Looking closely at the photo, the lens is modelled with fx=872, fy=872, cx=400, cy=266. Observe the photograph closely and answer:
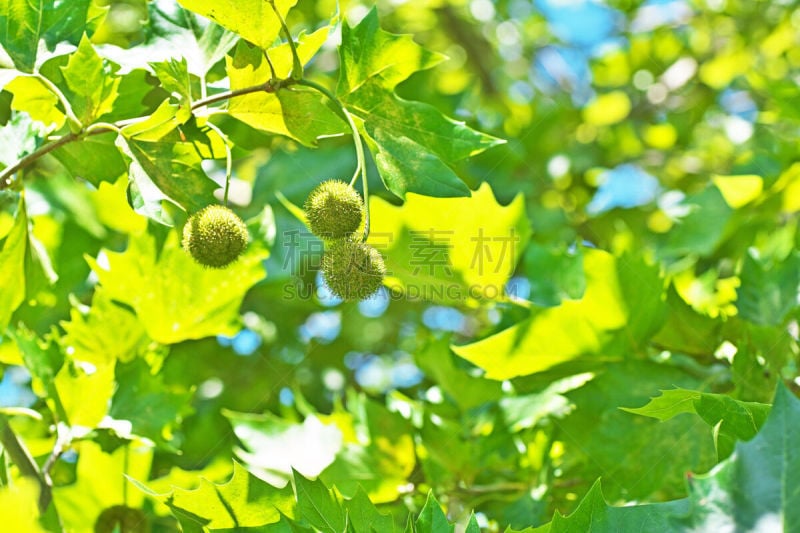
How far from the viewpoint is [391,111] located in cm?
158

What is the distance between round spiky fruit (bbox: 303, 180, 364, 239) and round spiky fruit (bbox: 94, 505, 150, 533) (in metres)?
0.85

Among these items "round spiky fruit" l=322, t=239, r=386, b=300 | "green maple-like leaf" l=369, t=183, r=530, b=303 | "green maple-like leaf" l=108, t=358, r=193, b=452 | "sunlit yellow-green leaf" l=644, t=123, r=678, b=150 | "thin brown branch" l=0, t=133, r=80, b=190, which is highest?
"thin brown branch" l=0, t=133, r=80, b=190

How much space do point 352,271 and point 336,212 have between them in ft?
0.39

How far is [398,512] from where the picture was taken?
2.21m

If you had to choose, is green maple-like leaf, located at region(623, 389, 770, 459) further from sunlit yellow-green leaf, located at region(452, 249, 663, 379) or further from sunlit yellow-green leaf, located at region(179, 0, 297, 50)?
sunlit yellow-green leaf, located at region(179, 0, 297, 50)

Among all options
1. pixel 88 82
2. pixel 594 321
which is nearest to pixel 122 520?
pixel 88 82

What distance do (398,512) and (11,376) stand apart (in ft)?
5.40

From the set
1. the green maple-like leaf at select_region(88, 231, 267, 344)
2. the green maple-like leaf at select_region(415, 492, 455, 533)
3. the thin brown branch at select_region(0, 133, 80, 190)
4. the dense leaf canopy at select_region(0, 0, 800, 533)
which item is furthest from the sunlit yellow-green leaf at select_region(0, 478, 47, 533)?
the green maple-like leaf at select_region(88, 231, 267, 344)

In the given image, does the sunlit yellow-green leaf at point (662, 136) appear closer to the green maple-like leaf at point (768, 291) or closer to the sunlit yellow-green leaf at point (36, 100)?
the green maple-like leaf at point (768, 291)

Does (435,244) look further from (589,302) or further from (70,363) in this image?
(70,363)

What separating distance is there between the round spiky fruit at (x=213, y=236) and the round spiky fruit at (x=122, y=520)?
2.41 ft

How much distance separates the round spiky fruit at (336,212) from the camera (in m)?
1.63

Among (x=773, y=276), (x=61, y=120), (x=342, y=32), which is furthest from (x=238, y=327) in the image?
(x=773, y=276)

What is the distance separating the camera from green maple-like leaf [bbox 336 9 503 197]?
1529mm
